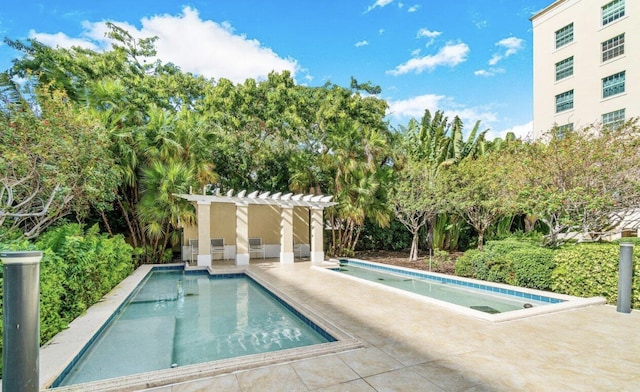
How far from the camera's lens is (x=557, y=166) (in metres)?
9.25

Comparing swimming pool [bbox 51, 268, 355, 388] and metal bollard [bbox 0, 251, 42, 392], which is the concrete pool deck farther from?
metal bollard [bbox 0, 251, 42, 392]

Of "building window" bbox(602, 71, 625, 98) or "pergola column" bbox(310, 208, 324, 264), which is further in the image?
"building window" bbox(602, 71, 625, 98)

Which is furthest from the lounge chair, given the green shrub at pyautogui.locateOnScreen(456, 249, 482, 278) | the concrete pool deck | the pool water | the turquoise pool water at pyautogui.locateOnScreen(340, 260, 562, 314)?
the green shrub at pyautogui.locateOnScreen(456, 249, 482, 278)

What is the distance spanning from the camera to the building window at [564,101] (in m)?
23.1

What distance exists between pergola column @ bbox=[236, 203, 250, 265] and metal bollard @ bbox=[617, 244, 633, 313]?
11.8m

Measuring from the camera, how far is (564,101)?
23562mm

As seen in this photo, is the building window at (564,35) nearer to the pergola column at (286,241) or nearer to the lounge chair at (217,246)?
the pergola column at (286,241)

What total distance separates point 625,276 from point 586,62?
22.4 meters

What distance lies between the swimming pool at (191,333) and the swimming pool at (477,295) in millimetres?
3130

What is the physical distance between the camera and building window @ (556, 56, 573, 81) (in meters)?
23.2

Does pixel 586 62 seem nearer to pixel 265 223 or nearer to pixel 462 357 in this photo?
pixel 265 223

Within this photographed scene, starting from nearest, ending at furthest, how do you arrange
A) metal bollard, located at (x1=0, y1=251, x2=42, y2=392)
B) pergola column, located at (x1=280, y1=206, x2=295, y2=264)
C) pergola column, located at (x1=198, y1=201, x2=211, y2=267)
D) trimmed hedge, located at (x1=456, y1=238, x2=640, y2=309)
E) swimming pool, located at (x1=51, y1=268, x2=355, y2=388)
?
metal bollard, located at (x1=0, y1=251, x2=42, y2=392) < swimming pool, located at (x1=51, y1=268, x2=355, y2=388) < trimmed hedge, located at (x1=456, y1=238, x2=640, y2=309) < pergola column, located at (x1=198, y1=201, x2=211, y2=267) < pergola column, located at (x1=280, y1=206, x2=295, y2=264)

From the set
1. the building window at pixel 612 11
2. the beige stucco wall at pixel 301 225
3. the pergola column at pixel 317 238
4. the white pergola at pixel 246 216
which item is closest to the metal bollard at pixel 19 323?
the white pergola at pixel 246 216

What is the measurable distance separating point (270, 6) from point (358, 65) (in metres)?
6.44
